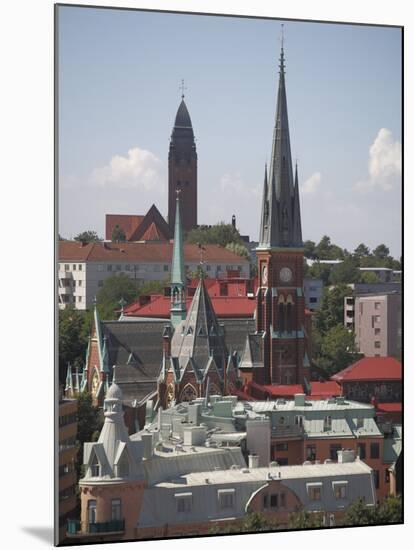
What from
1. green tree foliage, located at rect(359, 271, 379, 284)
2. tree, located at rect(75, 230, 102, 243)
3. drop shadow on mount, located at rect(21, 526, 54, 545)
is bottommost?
drop shadow on mount, located at rect(21, 526, 54, 545)

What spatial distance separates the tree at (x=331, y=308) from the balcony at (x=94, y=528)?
439cm

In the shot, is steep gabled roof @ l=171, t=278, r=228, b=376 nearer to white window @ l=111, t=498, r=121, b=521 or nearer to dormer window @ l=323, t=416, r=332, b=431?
dormer window @ l=323, t=416, r=332, b=431

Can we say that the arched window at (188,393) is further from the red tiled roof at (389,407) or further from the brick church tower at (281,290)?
the red tiled roof at (389,407)

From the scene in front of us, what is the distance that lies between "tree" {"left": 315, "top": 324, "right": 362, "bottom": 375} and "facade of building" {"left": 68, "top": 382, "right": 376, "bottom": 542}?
3.91 ft

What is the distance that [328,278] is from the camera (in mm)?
29000

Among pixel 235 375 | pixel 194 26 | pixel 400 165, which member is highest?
pixel 194 26

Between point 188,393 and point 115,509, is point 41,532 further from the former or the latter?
point 188,393

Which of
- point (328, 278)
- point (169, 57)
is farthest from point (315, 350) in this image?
point (169, 57)

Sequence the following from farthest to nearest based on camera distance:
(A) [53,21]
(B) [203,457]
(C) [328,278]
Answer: (C) [328,278] → (B) [203,457] → (A) [53,21]

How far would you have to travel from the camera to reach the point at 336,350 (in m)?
28.7

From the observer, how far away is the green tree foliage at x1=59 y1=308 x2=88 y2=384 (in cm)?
2647

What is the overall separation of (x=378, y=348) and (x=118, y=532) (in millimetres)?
4537

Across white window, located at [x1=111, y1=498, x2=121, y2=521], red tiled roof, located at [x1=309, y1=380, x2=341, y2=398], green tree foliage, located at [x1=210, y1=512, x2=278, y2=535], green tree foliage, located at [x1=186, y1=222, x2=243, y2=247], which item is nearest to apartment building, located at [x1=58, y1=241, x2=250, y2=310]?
green tree foliage, located at [x1=186, y1=222, x2=243, y2=247]
